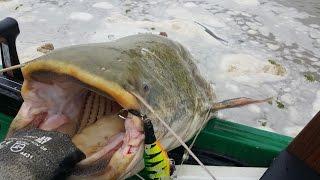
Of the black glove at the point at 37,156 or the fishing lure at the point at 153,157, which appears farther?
the fishing lure at the point at 153,157

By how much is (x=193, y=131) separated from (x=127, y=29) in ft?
6.85

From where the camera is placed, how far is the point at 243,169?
1.97 m

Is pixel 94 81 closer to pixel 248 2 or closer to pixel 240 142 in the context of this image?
pixel 240 142

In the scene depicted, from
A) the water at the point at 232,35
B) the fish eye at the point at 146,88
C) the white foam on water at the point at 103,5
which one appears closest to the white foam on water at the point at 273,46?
the water at the point at 232,35

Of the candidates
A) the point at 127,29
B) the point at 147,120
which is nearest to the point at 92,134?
the point at 147,120

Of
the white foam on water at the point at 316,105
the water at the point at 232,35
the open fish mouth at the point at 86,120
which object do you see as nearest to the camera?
the open fish mouth at the point at 86,120

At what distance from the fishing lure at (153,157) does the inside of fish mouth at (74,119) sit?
0.9 inches

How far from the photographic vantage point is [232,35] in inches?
161

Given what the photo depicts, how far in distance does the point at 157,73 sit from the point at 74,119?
1.12ft

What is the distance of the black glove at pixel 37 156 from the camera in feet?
3.92

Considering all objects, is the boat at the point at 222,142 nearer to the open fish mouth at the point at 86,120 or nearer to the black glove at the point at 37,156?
the open fish mouth at the point at 86,120

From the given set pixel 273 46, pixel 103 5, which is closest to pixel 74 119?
pixel 273 46

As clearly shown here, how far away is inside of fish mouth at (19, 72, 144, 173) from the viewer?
132 cm

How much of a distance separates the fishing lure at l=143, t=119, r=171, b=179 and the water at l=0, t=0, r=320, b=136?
137 cm
